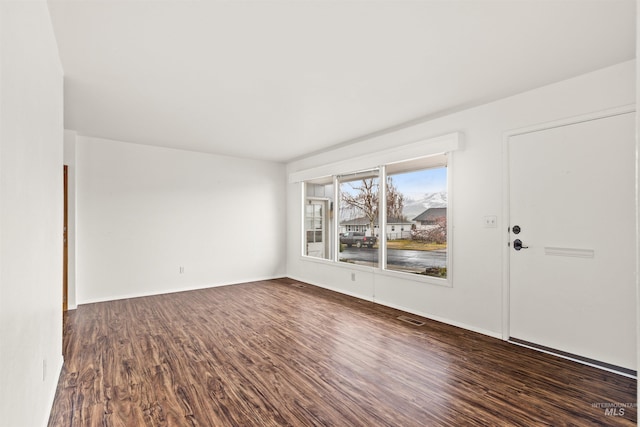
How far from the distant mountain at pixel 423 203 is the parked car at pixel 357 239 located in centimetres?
76

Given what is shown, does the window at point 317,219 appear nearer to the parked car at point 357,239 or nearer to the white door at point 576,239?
the parked car at point 357,239

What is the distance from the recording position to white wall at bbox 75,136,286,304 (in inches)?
193

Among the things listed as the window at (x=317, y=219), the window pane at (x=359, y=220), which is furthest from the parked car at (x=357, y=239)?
the window at (x=317, y=219)

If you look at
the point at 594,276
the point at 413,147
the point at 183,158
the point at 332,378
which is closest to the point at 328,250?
the point at 413,147

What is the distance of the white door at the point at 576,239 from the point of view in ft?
8.57

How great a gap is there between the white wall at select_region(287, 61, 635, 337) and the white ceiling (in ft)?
0.57

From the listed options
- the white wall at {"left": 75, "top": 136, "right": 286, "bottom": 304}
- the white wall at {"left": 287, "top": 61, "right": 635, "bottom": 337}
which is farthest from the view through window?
the white wall at {"left": 75, "top": 136, "right": 286, "bottom": 304}

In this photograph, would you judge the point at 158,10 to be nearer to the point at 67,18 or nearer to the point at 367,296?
the point at 67,18

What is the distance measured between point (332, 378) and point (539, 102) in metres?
3.19

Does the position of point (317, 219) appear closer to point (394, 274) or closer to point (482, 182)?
point (394, 274)

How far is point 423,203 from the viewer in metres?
4.30

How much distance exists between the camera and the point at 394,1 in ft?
6.20

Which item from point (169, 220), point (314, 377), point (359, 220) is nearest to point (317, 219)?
point (359, 220)

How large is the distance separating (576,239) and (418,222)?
1779mm
